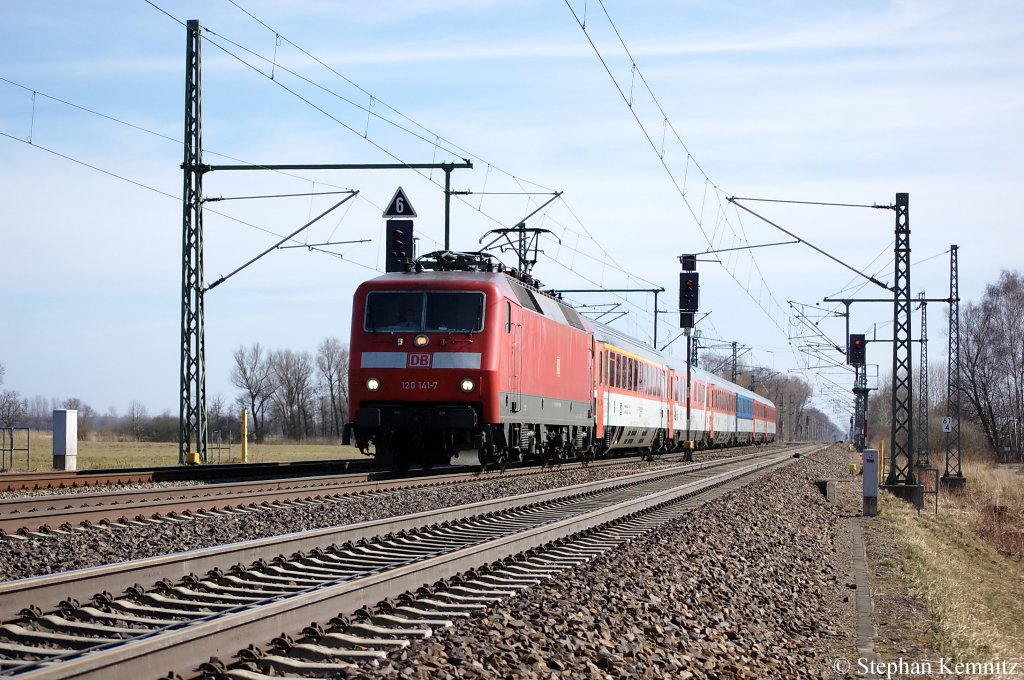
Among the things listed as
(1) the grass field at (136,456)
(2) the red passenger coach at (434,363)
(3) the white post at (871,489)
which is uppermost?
(2) the red passenger coach at (434,363)

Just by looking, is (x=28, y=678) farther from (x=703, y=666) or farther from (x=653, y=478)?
(x=653, y=478)

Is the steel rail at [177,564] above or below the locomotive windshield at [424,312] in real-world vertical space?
below

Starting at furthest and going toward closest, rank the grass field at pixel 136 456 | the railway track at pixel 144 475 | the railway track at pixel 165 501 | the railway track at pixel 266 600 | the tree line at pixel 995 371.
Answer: the tree line at pixel 995 371 → the grass field at pixel 136 456 → the railway track at pixel 144 475 → the railway track at pixel 165 501 → the railway track at pixel 266 600

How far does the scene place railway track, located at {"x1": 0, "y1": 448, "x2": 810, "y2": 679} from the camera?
17.8ft

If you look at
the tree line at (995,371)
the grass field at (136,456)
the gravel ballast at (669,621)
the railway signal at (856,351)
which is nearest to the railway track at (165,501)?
the gravel ballast at (669,621)

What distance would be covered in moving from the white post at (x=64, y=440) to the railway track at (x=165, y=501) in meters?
7.19

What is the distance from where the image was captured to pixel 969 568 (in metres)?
16.9

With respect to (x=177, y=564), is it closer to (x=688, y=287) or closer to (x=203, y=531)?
(x=203, y=531)

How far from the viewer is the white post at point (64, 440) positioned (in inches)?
877

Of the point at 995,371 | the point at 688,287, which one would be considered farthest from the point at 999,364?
the point at 688,287

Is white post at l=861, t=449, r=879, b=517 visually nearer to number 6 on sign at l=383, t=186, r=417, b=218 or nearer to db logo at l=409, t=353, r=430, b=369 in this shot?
db logo at l=409, t=353, r=430, b=369

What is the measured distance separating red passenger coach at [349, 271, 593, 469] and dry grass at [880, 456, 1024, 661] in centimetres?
658

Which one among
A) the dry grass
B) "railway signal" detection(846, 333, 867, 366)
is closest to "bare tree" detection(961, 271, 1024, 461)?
"railway signal" detection(846, 333, 867, 366)

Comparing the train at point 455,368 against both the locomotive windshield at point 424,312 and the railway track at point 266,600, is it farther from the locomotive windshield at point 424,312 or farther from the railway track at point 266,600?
the railway track at point 266,600
